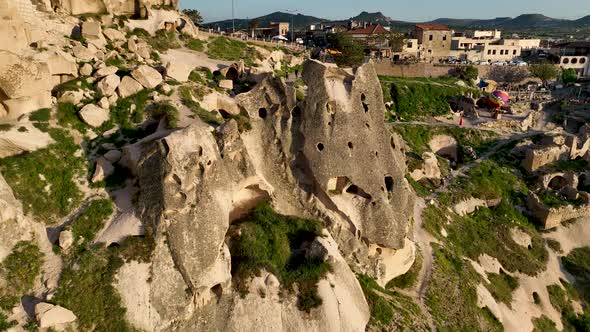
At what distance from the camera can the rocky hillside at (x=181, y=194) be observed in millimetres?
19016

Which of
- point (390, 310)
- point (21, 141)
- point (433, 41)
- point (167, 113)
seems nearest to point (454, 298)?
point (390, 310)

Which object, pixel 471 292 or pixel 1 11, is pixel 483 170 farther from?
pixel 1 11

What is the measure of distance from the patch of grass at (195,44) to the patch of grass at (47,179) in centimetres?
2587

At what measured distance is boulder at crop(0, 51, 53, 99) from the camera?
23.0 metres

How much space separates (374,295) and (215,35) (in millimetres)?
41795

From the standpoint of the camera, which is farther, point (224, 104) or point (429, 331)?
point (224, 104)

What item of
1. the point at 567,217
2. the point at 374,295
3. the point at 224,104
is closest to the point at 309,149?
the point at 224,104

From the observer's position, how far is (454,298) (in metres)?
29.1

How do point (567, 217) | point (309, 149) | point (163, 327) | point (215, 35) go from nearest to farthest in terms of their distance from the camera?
point (163, 327)
point (309, 149)
point (567, 217)
point (215, 35)

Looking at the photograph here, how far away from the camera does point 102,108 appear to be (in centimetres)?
2650

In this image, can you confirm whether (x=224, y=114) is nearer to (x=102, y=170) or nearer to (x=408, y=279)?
(x=102, y=170)

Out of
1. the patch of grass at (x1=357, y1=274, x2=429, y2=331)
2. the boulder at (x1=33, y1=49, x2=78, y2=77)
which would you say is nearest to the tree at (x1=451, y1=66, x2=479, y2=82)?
the patch of grass at (x1=357, y1=274, x2=429, y2=331)

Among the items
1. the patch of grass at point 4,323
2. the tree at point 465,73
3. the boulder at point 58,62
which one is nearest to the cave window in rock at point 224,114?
the boulder at point 58,62

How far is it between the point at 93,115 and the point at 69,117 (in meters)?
1.33
